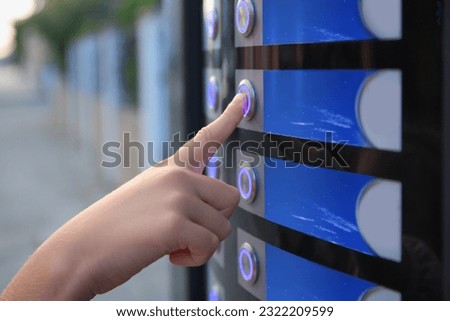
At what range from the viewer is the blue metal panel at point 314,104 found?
5.27 feet

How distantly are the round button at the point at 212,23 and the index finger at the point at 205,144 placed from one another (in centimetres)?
40

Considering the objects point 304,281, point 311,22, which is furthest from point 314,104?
point 304,281

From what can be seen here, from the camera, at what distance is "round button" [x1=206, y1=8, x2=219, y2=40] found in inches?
81.4

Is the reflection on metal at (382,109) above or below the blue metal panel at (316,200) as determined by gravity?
above

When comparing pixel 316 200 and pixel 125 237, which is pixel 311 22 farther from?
pixel 125 237

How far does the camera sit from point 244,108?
1871mm

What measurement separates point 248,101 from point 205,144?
0.28 meters

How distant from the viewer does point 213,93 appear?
2109 millimetres

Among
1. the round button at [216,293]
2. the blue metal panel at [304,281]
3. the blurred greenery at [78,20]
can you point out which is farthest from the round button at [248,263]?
the blurred greenery at [78,20]

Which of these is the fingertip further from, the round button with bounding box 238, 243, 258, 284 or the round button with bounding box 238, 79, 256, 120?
the round button with bounding box 238, 243, 258, 284
